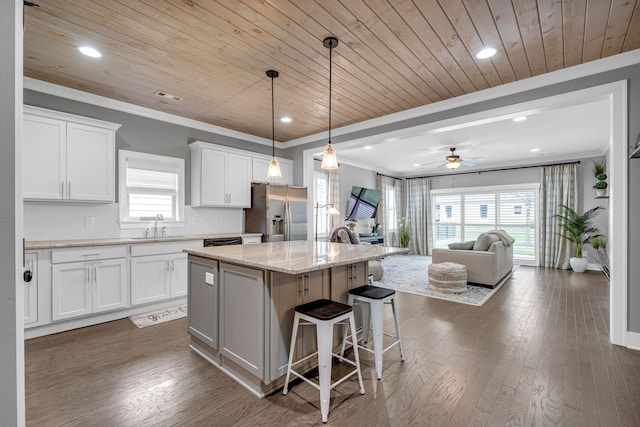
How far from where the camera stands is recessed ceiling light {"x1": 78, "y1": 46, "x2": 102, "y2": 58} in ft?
8.73

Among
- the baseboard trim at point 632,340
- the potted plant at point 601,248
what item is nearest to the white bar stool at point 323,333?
the baseboard trim at point 632,340

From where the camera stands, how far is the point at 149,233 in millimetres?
4180

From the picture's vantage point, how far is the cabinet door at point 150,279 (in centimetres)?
359

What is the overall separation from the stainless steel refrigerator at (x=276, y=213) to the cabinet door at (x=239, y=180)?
0.15m

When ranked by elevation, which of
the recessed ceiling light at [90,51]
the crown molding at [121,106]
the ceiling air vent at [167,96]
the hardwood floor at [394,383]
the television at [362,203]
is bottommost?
the hardwood floor at [394,383]

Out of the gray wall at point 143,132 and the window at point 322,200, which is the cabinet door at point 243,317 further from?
the window at point 322,200

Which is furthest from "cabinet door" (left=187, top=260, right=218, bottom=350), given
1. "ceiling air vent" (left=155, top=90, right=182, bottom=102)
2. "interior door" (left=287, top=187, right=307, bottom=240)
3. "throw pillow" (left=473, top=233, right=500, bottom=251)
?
"throw pillow" (left=473, top=233, right=500, bottom=251)

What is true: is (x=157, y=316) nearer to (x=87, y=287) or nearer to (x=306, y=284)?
(x=87, y=287)

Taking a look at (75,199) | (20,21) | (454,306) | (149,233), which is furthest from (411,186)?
(20,21)

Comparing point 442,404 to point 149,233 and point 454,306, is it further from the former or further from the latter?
point 149,233

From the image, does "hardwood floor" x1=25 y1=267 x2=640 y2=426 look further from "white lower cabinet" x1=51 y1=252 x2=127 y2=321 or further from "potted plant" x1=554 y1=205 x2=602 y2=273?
"potted plant" x1=554 y1=205 x2=602 y2=273

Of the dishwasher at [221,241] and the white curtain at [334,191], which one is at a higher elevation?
the white curtain at [334,191]

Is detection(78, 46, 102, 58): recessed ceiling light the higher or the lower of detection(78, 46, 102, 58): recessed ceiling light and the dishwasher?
the higher

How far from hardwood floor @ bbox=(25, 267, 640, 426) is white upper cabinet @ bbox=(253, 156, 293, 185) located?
8.87 feet
